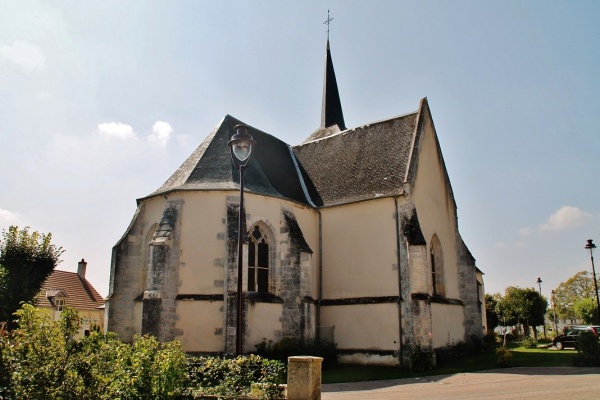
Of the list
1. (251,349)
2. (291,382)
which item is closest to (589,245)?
(251,349)

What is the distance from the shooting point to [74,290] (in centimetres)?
3753

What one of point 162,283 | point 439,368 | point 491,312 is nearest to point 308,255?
point 162,283

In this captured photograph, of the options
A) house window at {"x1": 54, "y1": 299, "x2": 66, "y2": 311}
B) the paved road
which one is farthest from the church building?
house window at {"x1": 54, "y1": 299, "x2": 66, "y2": 311}

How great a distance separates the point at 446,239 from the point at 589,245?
14633mm

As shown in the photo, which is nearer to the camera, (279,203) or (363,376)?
(363,376)

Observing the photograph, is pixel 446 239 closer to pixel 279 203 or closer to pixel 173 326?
pixel 279 203

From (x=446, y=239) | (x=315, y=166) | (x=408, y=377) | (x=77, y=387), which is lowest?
(x=408, y=377)

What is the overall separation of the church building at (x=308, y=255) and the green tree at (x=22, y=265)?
2.83m

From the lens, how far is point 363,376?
51.2 ft

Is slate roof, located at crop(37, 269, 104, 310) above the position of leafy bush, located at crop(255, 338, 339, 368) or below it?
above

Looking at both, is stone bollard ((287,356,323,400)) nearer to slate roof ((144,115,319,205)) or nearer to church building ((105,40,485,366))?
church building ((105,40,485,366))

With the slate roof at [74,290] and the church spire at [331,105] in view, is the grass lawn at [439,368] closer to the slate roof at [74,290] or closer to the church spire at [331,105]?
the church spire at [331,105]

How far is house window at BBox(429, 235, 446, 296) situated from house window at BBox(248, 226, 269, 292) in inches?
285

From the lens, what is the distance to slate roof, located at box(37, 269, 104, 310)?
3556 cm
